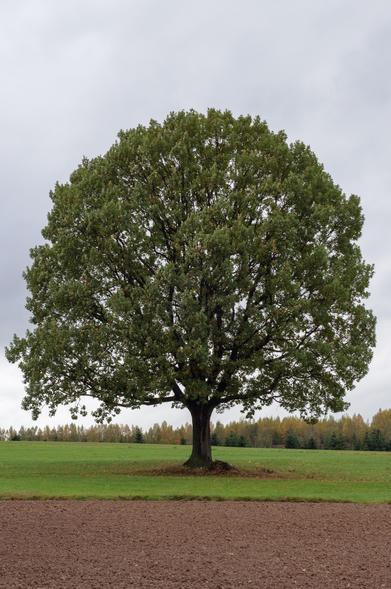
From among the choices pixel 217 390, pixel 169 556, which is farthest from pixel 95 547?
pixel 217 390

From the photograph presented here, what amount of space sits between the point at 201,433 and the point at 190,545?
76.3ft

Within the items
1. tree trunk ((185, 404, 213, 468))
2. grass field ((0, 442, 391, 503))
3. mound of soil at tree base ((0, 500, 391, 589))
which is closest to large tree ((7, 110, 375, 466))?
A: tree trunk ((185, 404, 213, 468))

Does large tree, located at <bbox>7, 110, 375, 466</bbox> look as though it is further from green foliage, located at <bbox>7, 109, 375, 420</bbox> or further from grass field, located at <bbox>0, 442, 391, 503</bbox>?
grass field, located at <bbox>0, 442, 391, 503</bbox>

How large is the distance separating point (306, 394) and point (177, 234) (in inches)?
457

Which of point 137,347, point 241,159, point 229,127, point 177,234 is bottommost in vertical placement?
point 137,347

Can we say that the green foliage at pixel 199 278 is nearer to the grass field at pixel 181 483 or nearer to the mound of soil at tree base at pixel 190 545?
the grass field at pixel 181 483

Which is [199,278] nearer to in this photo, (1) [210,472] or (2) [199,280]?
(2) [199,280]

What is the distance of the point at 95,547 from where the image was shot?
54.6 ft

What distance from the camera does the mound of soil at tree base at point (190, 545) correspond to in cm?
1376

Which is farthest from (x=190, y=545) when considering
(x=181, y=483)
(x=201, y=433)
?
(x=201, y=433)

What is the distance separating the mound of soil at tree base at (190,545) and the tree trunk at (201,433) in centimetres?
1501

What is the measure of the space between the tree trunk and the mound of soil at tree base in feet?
49.2

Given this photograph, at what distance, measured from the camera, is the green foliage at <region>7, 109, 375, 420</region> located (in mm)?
34719

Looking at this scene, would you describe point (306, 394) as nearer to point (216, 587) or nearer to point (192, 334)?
point (192, 334)
